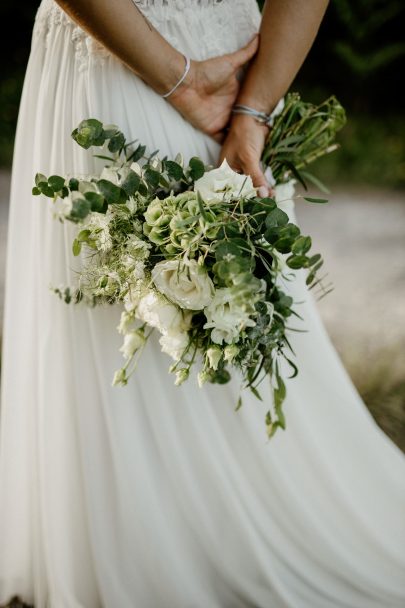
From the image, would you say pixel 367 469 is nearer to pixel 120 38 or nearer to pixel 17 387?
pixel 17 387

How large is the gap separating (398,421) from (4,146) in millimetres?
5123

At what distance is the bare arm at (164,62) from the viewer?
3.83 feet

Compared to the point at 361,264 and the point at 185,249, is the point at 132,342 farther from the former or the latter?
the point at 361,264

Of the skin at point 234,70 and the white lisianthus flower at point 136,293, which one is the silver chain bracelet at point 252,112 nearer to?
the skin at point 234,70

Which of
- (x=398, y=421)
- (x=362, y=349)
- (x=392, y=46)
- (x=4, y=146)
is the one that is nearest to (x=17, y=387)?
(x=398, y=421)

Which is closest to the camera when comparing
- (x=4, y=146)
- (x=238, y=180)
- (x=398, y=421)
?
(x=238, y=180)

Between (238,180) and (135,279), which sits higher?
(238,180)

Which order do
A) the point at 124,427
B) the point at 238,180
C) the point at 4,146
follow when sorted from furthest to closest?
the point at 4,146
the point at 124,427
the point at 238,180

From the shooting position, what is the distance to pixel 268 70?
4.43 feet

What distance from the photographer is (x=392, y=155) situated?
242 inches

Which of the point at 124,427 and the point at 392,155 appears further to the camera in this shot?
the point at 392,155

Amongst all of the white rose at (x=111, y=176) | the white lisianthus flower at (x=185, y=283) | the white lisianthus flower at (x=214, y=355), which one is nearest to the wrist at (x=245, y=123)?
the white rose at (x=111, y=176)

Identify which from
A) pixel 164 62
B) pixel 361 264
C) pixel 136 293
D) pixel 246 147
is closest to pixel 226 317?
pixel 136 293

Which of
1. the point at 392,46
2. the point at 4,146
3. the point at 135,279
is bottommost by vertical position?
the point at 135,279
